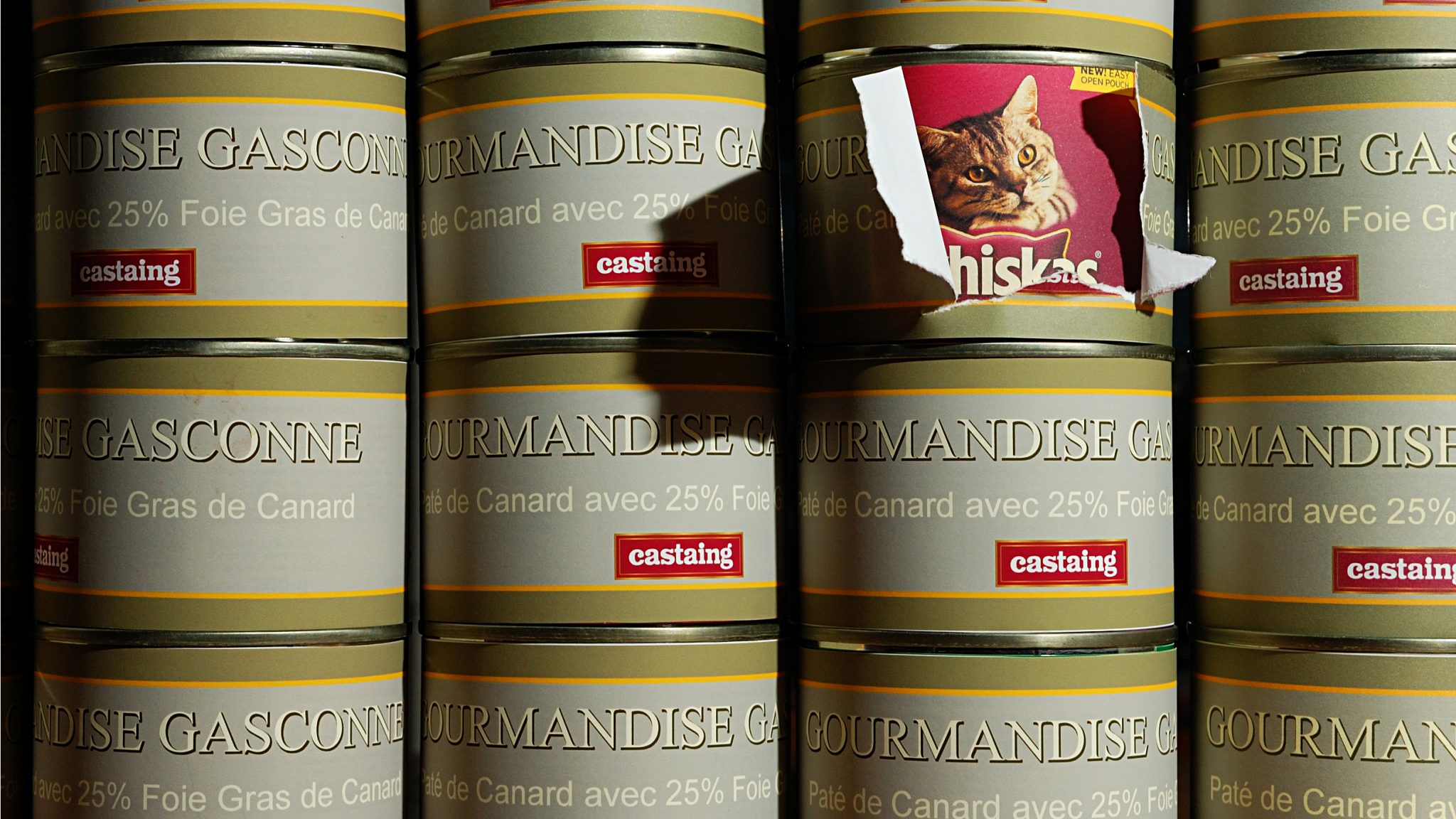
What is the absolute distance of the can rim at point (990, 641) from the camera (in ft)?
4.21

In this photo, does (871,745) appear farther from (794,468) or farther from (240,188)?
(240,188)

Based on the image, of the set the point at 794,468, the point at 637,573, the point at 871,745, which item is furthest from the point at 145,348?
the point at 871,745

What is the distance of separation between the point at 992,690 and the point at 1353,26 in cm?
68

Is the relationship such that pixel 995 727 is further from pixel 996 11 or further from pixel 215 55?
pixel 215 55

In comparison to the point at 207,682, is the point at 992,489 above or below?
above

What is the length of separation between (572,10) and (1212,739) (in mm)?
909

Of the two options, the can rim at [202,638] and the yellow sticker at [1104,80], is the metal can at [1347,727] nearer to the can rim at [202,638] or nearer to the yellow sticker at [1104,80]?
the yellow sticker at [1104,80]

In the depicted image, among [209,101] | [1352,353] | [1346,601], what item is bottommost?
[1346,601]

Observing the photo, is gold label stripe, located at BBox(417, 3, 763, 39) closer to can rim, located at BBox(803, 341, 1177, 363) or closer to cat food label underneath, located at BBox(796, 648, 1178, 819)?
can rim, located at BBox(803, 341, 1177, 363)

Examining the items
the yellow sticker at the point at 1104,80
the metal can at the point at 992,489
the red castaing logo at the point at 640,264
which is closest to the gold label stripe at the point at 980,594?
the metal can at the point at 992,489

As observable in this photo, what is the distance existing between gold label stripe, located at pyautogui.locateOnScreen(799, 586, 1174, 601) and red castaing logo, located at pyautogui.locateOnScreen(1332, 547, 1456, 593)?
0.61 ft

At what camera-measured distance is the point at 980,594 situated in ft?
4.21

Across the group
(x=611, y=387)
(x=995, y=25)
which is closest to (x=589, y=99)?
(x=611, y=387)

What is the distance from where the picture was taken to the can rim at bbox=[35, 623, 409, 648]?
4.31 feet
